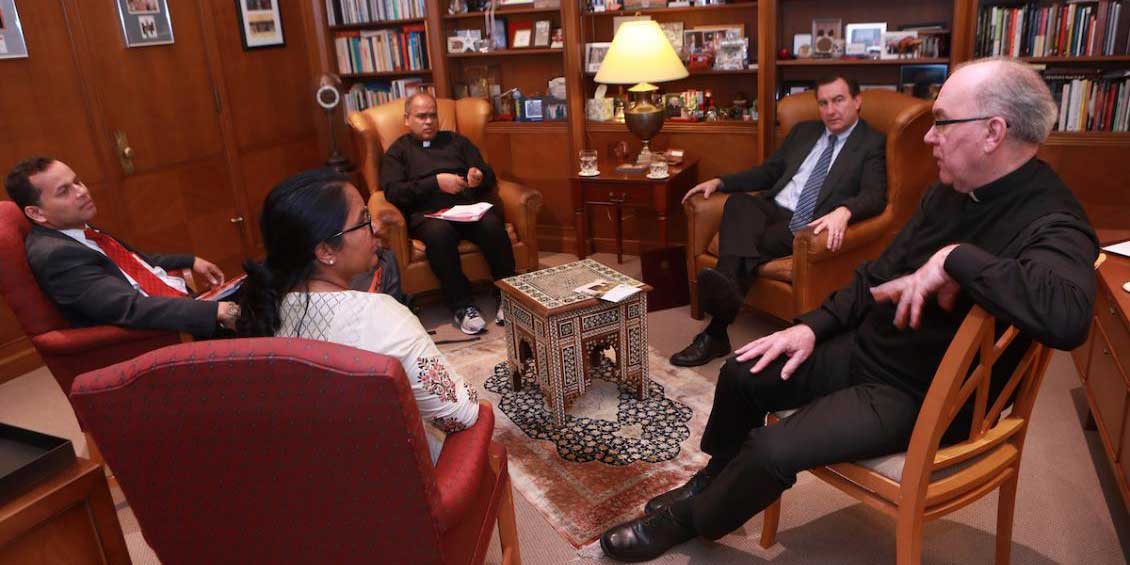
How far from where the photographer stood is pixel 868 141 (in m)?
3.24

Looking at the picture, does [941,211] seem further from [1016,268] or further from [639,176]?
[639,176]

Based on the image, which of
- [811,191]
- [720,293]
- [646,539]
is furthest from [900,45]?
[646,539]

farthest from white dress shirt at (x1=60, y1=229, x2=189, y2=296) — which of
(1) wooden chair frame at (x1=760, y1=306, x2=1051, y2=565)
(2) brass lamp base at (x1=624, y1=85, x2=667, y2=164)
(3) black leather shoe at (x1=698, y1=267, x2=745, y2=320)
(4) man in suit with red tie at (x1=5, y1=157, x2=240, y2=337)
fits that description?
Result: (2) brass lamp base at (x1=624, y1=85, x2=667, y2=164)

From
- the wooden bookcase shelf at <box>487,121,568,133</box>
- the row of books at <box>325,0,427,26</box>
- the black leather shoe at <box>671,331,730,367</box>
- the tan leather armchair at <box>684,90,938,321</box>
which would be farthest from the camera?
the row of books at <box>325,0,427,26</box>

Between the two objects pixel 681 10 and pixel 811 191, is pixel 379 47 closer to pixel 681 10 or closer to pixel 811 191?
pixel 681 10

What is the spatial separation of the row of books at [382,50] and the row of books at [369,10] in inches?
3.1

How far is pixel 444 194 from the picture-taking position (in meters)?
3.91

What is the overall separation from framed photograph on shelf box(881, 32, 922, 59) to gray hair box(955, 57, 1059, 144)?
2308 millimetres

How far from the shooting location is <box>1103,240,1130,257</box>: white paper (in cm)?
248

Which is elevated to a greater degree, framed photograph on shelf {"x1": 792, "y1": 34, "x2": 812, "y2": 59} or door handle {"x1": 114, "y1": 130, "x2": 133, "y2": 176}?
framed photograph on shelf {"x1": 792, "y1": 34, "x2": 812, "y2": 59}

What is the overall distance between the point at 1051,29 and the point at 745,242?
1.66 meters

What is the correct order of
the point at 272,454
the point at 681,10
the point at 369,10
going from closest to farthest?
the point at 272,454
the point at 681,10
the point at 369,10

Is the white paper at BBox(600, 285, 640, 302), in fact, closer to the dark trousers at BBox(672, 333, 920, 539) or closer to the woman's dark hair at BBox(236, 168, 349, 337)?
the dark trousers at BBox(672, 333, 920, 539)

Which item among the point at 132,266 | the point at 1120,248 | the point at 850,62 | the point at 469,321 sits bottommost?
the point at 469,321
